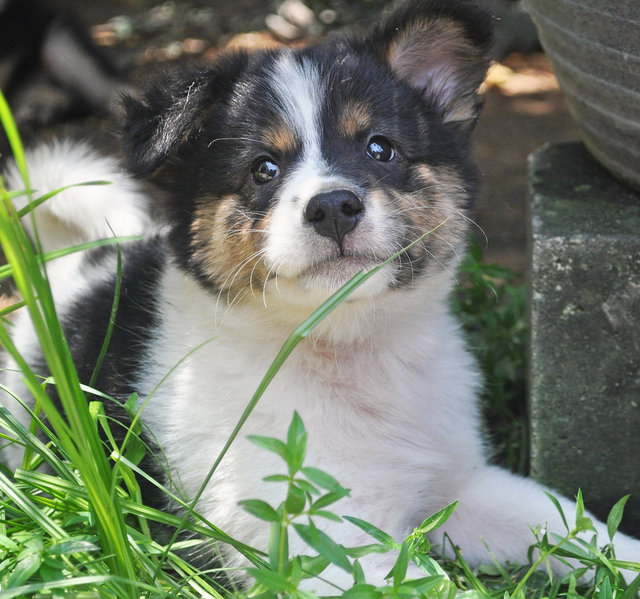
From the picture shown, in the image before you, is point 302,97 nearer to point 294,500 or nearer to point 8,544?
point 294,500

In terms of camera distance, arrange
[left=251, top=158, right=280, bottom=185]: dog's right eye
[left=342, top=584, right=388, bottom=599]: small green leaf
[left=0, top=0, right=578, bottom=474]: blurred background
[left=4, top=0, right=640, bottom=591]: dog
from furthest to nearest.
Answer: [left=0, top=0, right=578, bottom=474]: blurred background → [left=251, top=158, right=280, bottom=185]: dog's right eye → [left=4, top=0, right=640, bottom=591]: dog → [left=342, top=584, right=388, bottom=599]: small green leaf

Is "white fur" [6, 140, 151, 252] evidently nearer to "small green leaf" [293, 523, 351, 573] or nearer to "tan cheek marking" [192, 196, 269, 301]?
"tan cheek marking" [192, 196, 269, 301]

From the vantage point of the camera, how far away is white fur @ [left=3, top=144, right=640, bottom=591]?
2.64m

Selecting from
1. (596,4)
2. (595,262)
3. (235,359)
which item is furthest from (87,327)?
(596,4)

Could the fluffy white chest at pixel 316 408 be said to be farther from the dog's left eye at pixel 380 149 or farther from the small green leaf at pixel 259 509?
the small green leaf at pixel 259 509

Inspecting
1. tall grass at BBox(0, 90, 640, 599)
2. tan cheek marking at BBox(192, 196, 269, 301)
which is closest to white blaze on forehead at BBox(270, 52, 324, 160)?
tan cheek marking at BBox(192, 196, 269, 301)

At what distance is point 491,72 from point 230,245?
4.88 meters

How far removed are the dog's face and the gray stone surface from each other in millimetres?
367

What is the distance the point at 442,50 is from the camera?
9.49 ft

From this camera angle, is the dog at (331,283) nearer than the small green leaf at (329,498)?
No

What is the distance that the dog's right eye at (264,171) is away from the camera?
2.62m

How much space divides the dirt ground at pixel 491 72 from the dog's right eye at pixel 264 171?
2.37m

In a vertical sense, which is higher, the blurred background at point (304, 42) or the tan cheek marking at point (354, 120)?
the tan cheek marking at point (354, 120)

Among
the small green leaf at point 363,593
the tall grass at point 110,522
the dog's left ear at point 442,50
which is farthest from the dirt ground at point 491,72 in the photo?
the small green leaf at point 363,593
